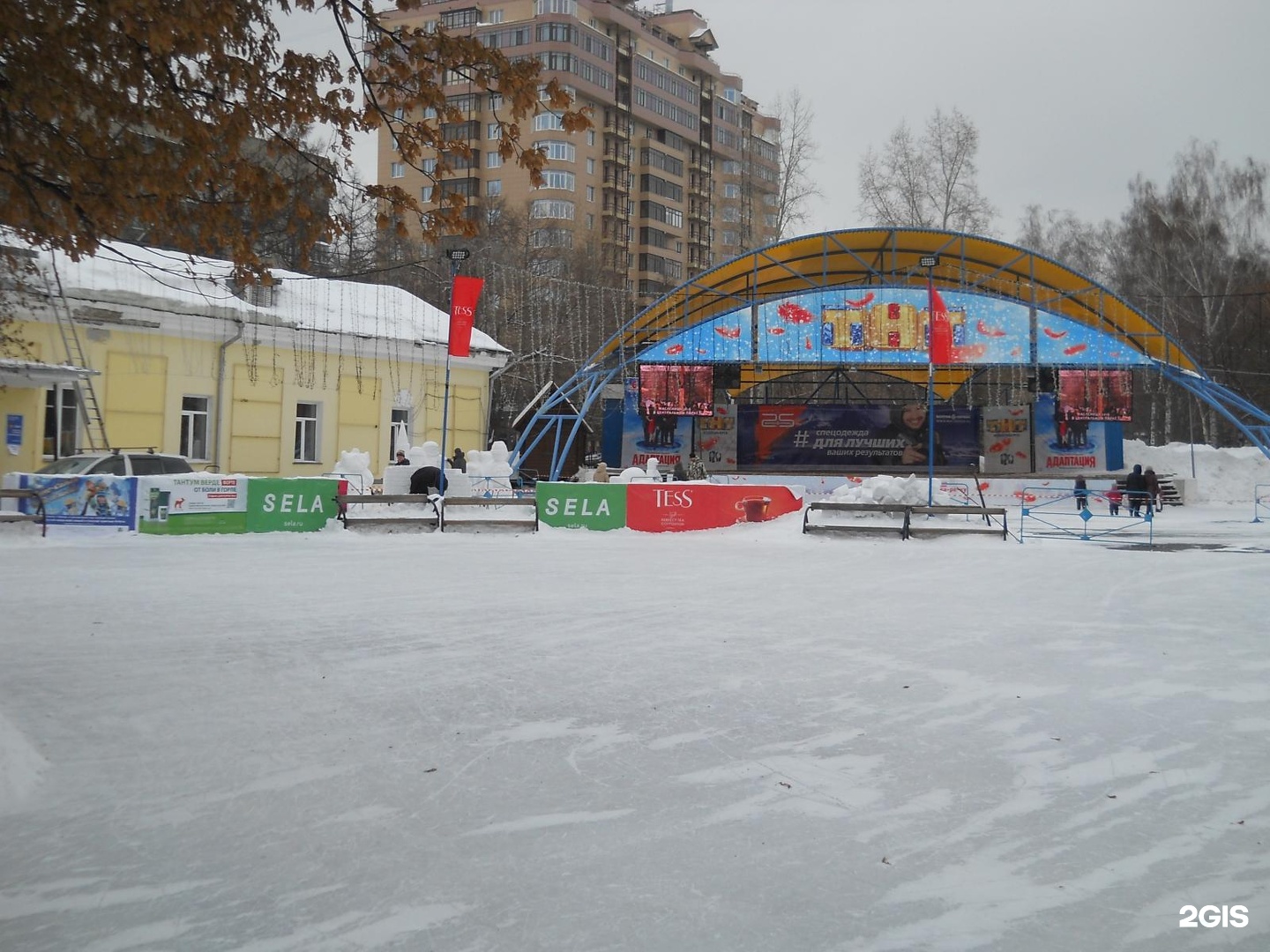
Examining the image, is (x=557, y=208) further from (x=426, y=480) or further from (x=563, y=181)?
(x=426, y=480)

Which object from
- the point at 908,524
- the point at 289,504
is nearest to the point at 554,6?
the point at 289,504

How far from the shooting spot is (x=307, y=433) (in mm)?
31453

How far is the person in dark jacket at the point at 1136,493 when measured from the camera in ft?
87.8

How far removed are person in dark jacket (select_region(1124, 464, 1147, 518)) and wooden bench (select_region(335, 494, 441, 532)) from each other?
1701 centimetres

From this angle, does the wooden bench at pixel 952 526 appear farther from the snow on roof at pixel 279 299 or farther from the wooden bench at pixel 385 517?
the snow on roof at pixel 279 299

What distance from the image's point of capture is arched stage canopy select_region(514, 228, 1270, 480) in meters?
33.0

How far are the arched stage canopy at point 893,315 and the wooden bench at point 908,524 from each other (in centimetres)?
1142

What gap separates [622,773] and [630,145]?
270ft

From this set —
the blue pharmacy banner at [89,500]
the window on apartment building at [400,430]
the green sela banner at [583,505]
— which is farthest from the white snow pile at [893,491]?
the blue pharmacy banner at [89,500]

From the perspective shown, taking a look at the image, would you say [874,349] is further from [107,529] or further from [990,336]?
[107,529]

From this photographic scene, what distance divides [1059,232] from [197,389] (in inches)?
1797

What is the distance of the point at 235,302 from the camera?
29359mm

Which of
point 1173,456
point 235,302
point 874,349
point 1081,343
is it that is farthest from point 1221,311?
point 235,302

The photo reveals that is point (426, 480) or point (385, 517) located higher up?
point (426, 480)
